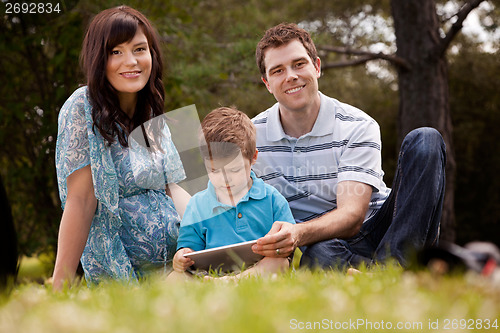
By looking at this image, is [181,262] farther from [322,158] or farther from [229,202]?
[322,158]

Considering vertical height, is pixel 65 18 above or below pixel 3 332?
above

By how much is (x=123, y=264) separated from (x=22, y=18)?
3.41m

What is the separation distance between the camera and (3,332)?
1.33 m

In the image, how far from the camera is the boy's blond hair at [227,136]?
2.95 metres

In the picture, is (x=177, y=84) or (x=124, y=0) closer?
(x=124, y=0)

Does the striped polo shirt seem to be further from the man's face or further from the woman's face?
the woman's face

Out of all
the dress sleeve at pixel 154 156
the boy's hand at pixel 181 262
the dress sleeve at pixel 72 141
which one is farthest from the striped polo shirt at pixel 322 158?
the dress sleeve at pixel 72 141

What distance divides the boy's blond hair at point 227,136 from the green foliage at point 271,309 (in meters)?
1.22

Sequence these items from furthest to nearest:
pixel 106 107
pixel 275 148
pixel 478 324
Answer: pixel 275 148, pixel 106 107, pixel 478 324

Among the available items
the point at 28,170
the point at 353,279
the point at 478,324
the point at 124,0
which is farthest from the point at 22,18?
the point at 478,324

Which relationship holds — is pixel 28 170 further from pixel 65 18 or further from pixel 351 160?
pixel 351 160

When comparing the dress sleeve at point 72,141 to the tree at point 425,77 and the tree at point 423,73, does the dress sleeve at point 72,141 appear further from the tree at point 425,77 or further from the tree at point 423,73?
the tree at point 425,77

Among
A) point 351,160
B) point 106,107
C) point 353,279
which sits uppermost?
point 106,107

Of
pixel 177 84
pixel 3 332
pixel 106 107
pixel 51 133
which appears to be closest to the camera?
pixel 3 332
